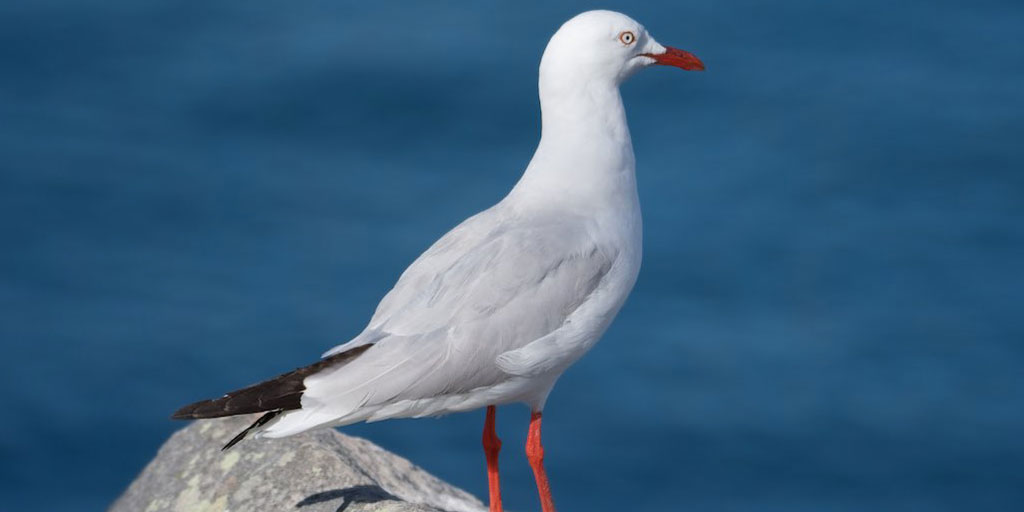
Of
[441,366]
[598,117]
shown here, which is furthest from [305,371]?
[598,117]

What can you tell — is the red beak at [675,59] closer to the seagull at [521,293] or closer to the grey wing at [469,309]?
the seagull at [521,293]

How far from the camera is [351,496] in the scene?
24.4 ft

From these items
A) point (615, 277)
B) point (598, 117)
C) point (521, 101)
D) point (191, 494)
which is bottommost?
point (191, 494)

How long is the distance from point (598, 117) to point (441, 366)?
1.53m

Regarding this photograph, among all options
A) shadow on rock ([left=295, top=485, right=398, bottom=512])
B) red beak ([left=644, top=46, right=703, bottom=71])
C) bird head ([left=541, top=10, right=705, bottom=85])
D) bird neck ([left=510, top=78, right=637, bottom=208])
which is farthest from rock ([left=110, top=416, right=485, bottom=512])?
red beak ([left=644, top=46, right=703, bottom=71])

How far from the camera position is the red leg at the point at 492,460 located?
7.77 metres

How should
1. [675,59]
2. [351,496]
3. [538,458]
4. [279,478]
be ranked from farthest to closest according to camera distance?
[675,59], [538,458], [279,478], [351,496]

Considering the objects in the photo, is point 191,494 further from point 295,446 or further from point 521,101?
point 521,101

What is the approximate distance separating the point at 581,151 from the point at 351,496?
189 cm

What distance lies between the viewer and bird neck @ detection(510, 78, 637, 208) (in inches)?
301

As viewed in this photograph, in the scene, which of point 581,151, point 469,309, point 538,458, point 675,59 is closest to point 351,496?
point 538,458

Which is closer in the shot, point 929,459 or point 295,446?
point 295,446

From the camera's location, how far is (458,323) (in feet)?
23.4

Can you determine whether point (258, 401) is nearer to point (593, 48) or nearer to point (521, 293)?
point (521, 293)
